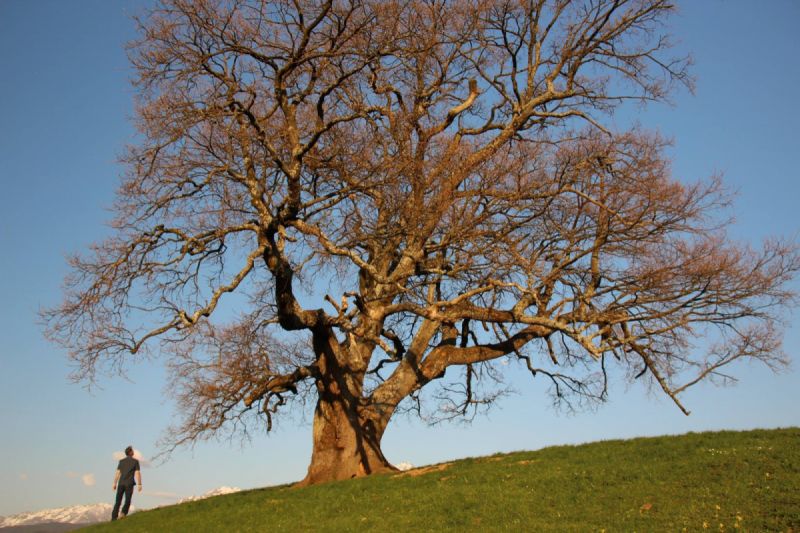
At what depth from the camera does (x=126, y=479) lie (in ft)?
69.5

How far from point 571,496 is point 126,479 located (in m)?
13.6

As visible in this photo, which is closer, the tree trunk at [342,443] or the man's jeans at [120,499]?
the tree trunk at [342,443]

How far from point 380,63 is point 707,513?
12.7 meters

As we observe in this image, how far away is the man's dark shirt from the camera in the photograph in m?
21.2

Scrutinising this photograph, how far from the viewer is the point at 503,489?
47.8ft

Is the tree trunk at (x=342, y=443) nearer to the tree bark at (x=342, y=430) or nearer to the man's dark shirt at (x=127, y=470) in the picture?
the tree bark at (x=342, y=430)

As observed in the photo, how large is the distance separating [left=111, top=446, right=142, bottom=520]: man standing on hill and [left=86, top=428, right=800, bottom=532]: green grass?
2767 millimetres

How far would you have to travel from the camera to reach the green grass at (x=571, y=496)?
39.7 feet

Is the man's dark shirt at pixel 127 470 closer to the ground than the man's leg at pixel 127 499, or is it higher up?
higher up

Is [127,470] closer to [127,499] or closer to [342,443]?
[127,499]

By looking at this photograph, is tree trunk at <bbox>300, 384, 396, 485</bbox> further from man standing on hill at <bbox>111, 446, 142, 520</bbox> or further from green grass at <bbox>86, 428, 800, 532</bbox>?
man standing on hill at <bbox>111, 446, 142, 520</bbox>

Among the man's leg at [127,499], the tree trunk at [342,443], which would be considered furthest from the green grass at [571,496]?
the man's leg at [127,499]

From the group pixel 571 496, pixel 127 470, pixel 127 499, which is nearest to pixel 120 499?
pixel 127 499

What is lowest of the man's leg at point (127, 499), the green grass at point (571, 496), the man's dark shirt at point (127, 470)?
the green grass at point (571, 496)
